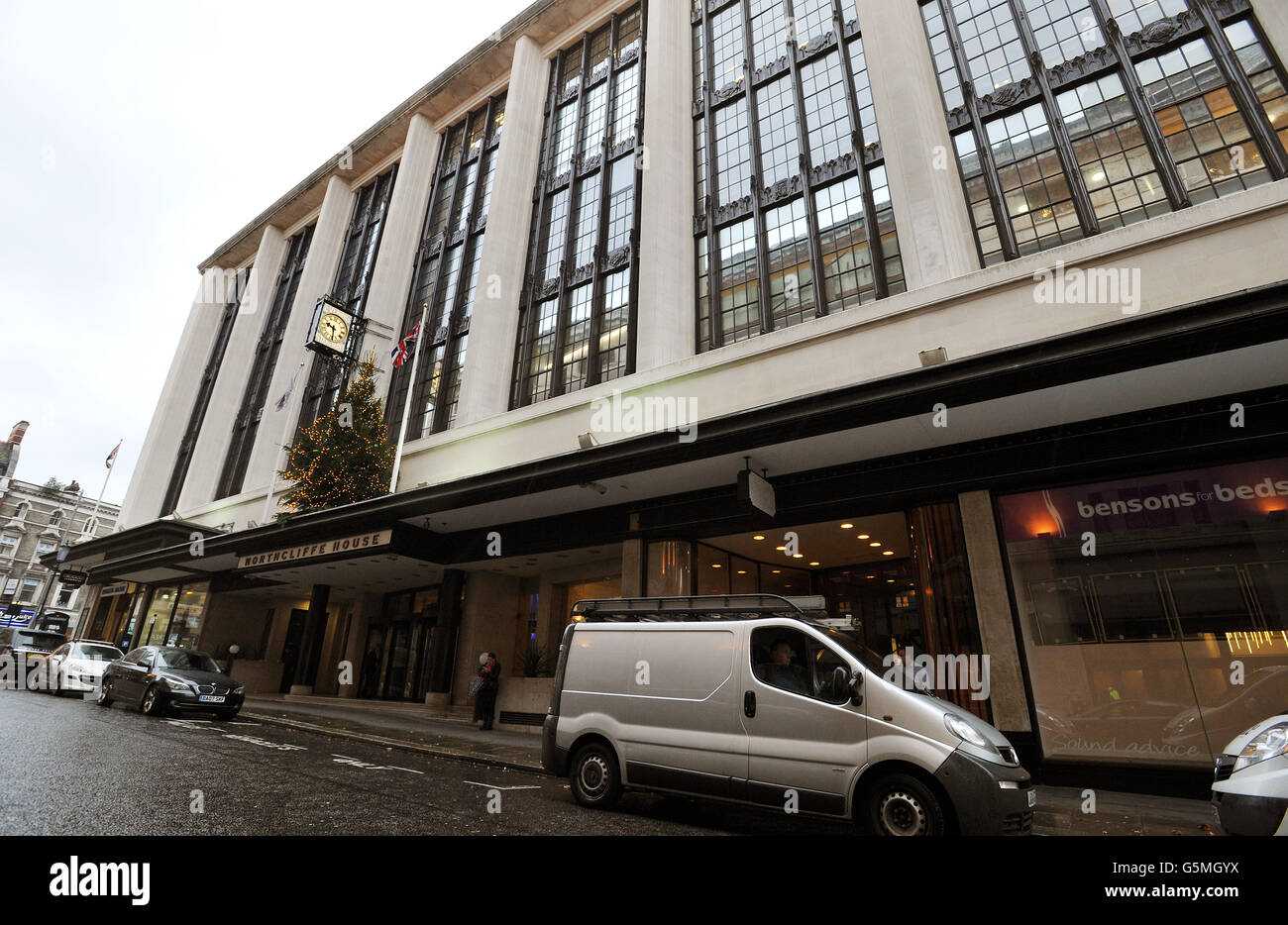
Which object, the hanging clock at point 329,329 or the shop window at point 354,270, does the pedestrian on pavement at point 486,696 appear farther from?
the shop window at point 354,270

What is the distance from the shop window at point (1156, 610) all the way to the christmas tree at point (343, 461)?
64.9 ft

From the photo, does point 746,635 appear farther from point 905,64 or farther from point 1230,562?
point 905,64

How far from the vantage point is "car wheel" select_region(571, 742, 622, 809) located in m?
6.72

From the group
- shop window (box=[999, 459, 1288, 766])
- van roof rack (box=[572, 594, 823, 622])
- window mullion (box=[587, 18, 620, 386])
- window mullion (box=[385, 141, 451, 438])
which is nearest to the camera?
van roof rack (box=[572, 594, 823, 622])

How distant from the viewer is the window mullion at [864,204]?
14.6 m

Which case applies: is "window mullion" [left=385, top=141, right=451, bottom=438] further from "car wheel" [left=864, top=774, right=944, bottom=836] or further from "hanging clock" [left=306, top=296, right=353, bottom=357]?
"car wheel" [left=864, top=774, right=944, bottom=836]

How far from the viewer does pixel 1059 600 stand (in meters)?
9.59

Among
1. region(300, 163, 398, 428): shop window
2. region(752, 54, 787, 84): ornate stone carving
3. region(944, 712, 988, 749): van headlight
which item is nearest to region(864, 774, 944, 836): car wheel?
region(944, 712, 988, 749): van headlight

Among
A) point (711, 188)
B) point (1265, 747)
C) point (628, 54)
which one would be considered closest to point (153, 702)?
point (1265, 747)

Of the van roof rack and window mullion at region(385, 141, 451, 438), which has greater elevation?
window mullion at region(385, 141, 451, 438)

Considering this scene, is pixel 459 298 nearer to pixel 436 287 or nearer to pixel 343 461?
pixel 436 287

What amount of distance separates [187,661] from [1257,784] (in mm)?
18158

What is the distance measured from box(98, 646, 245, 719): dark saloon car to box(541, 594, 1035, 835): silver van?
32.7 ft

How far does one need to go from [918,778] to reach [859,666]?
39.2 inches
